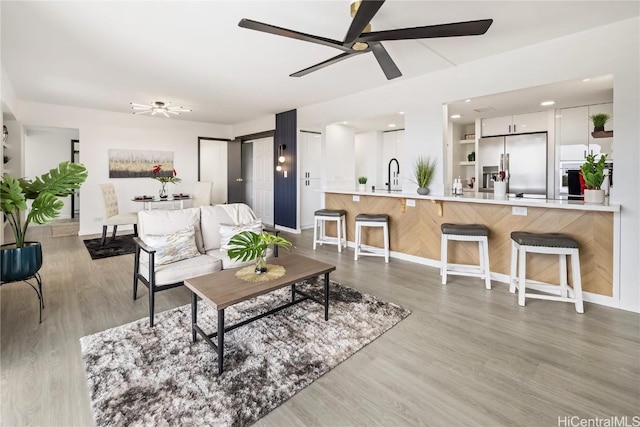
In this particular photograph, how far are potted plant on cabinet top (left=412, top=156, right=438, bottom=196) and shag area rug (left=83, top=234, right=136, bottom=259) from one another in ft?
15.5

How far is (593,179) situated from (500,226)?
97cm

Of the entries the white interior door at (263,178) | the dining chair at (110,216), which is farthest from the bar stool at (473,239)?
the dining chair at (110,216)

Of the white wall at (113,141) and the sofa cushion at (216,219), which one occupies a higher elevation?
the white wall at (113,141)

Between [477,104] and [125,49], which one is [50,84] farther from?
[477,104]

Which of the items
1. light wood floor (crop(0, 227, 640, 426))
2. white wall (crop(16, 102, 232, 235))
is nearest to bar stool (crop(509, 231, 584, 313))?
light wood floor (crop(0, 227, 640, 426))

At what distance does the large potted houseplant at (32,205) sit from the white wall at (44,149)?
22.0ft

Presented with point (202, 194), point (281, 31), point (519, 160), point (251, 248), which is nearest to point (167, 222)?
point (251, 248)

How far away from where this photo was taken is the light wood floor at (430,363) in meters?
1.64

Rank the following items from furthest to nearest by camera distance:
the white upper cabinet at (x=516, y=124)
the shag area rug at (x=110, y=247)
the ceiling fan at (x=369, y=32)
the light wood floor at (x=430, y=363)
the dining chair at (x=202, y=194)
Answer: the dining chair at (x=202, y=194) → the white upper cabinet at (x=516, y=124) → the shag area rug at (x=110, y=247) → the ceiling fan at (x=369, y=32) → the light wood floor at (x=430, y=363)

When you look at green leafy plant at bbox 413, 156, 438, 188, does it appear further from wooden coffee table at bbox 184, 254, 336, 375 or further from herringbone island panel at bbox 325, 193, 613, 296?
wooden coffee table at bbox 184, 254, 336, 375

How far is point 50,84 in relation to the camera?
Result: 15.4 feet

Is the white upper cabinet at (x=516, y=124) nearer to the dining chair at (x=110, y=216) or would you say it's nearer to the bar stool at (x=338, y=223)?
the bar stool at (x=338, y=223)

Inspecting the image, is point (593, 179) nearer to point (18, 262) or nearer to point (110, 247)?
point (18, 262)

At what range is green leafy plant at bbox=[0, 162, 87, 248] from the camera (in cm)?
255
